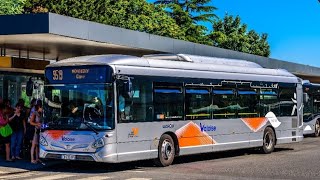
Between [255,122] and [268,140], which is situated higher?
[255,122]

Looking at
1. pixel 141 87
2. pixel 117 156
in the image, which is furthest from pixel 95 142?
pixel 141 87

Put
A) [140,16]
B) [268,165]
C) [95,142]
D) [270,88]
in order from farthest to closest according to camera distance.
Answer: [140,16] → [270,88] → [268,165] → [95,142]

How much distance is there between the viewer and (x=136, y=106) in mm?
13742

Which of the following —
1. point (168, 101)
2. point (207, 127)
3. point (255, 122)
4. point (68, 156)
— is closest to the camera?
point (68, 156)

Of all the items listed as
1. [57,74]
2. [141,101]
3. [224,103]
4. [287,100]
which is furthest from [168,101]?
[287,100]

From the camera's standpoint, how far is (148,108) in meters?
14.1

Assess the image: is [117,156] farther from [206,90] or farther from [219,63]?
[219,63]

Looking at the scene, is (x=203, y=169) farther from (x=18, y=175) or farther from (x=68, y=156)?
(x=18, y=175)

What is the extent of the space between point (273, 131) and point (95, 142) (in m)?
8.10

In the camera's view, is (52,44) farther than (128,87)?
Yes

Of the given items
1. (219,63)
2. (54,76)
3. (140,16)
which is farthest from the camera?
(140,16)

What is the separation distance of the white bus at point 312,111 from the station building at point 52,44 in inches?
237

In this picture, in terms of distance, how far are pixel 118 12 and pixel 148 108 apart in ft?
126

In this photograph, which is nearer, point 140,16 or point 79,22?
point 79,22
